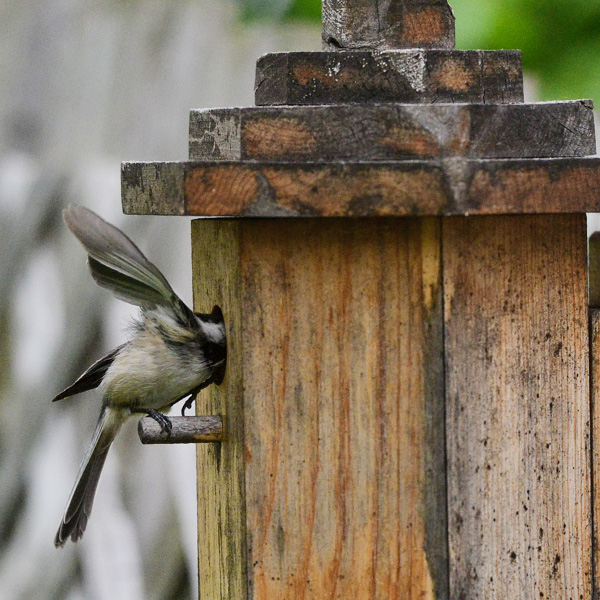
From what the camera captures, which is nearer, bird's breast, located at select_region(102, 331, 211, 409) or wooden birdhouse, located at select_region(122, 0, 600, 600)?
wooden birdhouse, located at select_region(122, 0, 600, 600)

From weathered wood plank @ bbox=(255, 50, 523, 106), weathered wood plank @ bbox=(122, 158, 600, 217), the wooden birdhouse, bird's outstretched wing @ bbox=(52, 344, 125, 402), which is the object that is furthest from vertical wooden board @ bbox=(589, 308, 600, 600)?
bird's outstretched wing @ bbox=(52, 344, 125, 402)

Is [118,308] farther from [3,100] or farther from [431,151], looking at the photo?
[431,151]

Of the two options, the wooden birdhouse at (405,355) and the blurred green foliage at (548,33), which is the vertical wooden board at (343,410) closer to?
the wooden birdhouse at (405,355)

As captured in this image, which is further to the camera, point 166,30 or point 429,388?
point 166,30

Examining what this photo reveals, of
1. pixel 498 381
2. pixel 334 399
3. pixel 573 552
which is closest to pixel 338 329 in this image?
pixel 334 399

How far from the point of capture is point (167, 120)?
129 inches

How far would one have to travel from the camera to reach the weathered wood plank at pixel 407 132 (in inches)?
58.0

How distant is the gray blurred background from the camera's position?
306 centimetres

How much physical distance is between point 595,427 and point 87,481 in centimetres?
109

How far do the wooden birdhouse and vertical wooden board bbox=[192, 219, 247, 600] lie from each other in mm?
31

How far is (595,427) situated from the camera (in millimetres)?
1604

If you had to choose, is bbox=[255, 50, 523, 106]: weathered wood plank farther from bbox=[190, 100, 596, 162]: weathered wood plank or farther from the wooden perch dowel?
the wooden perch dowel

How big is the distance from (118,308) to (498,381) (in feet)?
5.86

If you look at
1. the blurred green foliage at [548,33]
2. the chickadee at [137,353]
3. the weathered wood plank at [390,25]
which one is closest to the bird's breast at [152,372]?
the chickadee at [137,353]
